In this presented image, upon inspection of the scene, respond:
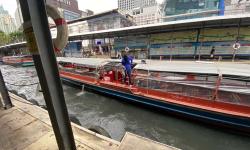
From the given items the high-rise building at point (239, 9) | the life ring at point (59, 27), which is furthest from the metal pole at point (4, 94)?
the high-rise building at point (239, 9)

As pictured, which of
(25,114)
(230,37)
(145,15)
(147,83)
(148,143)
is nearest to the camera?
(148,143)

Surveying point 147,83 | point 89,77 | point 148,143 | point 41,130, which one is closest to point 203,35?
point 147,83

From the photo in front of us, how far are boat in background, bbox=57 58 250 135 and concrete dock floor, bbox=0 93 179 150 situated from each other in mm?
2847

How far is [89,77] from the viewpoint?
26.3ft

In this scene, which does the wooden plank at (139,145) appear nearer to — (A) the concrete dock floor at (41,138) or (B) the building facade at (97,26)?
(A) the concrete dock floor at (41,138)

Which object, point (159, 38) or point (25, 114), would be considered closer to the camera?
point (25, 114)

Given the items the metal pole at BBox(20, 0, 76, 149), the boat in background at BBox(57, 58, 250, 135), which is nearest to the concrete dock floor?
the metal pole at BBox(20, 0, 76, 149)

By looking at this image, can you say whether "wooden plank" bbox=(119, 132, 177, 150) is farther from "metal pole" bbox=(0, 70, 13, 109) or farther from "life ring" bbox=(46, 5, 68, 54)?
"metal pole" bbox=(0, 70, 13, 109)

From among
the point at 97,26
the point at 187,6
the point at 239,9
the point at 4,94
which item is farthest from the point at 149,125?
the point at 187,6

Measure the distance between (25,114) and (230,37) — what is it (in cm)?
1543

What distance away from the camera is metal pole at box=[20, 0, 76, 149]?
1568mm

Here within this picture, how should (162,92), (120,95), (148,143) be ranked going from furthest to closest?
1. (120,95)
2. (162,92)
3. (148,143)

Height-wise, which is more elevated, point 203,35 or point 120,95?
point 203,35

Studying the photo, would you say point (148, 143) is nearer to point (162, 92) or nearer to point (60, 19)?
point (60, 19)
